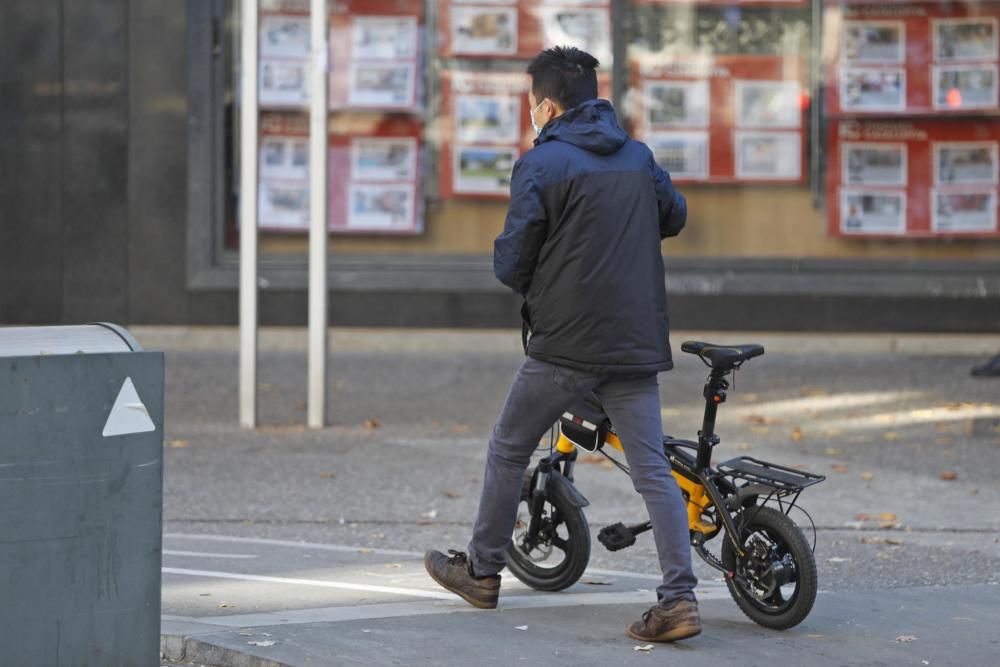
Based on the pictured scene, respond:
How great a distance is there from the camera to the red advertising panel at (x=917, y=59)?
1298 centimetres

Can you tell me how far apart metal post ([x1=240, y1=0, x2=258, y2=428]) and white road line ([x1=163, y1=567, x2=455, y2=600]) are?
3.52m

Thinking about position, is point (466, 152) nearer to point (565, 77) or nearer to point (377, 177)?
point (377, 177)

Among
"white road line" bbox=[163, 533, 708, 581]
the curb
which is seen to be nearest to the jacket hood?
the curb

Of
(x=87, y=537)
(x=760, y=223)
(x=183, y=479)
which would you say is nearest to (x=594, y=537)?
(x=183, y=479)

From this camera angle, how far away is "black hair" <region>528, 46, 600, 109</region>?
528cm

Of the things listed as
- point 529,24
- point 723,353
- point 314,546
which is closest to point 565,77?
A: point 723,353

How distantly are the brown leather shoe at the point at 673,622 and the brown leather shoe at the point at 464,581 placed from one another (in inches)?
24.8

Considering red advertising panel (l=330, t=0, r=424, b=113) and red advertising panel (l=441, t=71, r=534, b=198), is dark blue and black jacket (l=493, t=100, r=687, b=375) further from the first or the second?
red advertising panel (l=330, t=0, r=424, b=113)

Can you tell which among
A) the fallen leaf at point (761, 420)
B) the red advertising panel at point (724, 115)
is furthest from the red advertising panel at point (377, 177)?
Answer: the fallen leaf at point (761, 420)

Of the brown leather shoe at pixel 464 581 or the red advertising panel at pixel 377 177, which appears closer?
the brown leather shoe at pixel 464 581

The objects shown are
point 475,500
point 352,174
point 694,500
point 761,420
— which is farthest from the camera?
point 352,174

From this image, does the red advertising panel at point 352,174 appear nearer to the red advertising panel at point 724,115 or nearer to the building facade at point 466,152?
the building facade at point 466,152

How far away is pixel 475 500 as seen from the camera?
8078 millimetres

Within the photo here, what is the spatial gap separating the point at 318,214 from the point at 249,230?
42 cm
